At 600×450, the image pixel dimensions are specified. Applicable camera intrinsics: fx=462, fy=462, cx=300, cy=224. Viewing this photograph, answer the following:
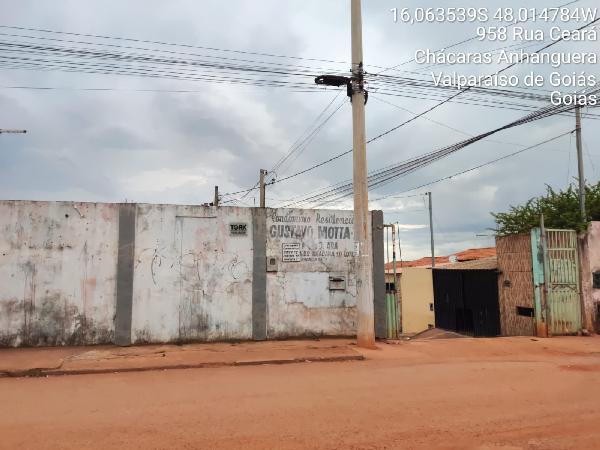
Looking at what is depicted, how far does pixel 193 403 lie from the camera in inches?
235

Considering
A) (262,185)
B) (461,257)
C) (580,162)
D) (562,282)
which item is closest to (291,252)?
(562,282)

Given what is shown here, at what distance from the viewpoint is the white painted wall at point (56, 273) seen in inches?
379

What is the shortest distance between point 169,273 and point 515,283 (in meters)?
9.72

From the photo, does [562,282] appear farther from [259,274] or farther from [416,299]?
[416,299]

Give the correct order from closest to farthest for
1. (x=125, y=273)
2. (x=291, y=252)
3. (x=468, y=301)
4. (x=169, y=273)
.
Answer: (x=125, y=273)
(x=169, y=273)
(x=291, y=252)
(x=468, y=301)

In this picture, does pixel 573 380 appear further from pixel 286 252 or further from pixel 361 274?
pixel 286 252

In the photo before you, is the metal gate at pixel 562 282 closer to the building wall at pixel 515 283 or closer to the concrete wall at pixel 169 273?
the building wall at pixel 515 283

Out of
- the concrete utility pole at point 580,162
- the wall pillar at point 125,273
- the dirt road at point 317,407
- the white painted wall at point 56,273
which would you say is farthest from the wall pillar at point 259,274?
the concrete utility pole at point 580,162

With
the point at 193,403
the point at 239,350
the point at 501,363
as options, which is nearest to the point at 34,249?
the point at 239,350

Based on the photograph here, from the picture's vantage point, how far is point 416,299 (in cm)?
2697

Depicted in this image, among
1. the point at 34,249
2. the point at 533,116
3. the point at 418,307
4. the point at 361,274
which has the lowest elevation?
the point at 418,307

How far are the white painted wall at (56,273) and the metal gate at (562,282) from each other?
36.7ft

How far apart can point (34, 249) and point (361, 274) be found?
703 cm

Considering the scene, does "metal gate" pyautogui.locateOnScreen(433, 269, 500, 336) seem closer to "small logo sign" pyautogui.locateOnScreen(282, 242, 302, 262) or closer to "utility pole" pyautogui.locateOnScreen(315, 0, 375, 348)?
"utility pole" pyautogui.locateOnScreen(315, 0, 375, 348)
